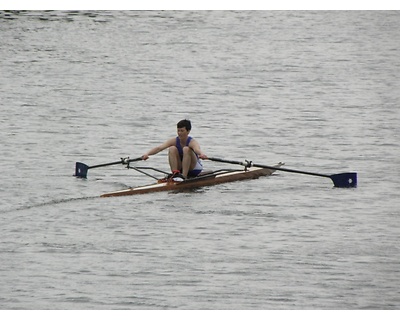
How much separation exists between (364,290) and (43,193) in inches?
213

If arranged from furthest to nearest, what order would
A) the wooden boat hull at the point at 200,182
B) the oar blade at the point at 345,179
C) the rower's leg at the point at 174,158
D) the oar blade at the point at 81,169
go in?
the oar blade at the point at 81,169
the oar blade at the point at 345,179
the rower's leg at the point at 174,158
the wooden boat hull at the point at 200,182

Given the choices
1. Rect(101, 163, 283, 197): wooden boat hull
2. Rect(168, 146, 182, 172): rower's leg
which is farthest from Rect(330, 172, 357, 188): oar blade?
Rect(168, 146, 182, 172): rower's leg

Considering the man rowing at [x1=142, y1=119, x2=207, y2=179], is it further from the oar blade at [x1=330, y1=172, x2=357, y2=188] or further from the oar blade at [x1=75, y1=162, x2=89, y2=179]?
the oar blade at [x1=330, y1=172, x2=357, y2=188]

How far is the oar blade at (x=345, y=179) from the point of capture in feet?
51.8

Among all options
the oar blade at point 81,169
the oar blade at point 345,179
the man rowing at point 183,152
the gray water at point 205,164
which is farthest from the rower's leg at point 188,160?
the oar blade at point 345,179

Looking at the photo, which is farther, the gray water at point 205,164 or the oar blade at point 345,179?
the oar blade at point 345,179

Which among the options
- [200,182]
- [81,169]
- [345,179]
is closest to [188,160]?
[200,182]

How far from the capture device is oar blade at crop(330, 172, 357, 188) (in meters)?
15.8

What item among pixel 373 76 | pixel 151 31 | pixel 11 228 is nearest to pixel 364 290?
pixel 11 228

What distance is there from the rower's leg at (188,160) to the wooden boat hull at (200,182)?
0.14 meters

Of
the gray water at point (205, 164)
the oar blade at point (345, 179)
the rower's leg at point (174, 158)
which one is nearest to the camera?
the gray water at point (205, 164)

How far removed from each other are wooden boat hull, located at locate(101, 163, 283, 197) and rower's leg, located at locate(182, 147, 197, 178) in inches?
5.4

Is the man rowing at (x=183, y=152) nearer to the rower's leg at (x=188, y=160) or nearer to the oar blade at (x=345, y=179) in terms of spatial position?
the rower's leg at (x=188, y=160)

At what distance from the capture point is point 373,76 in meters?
26.0
